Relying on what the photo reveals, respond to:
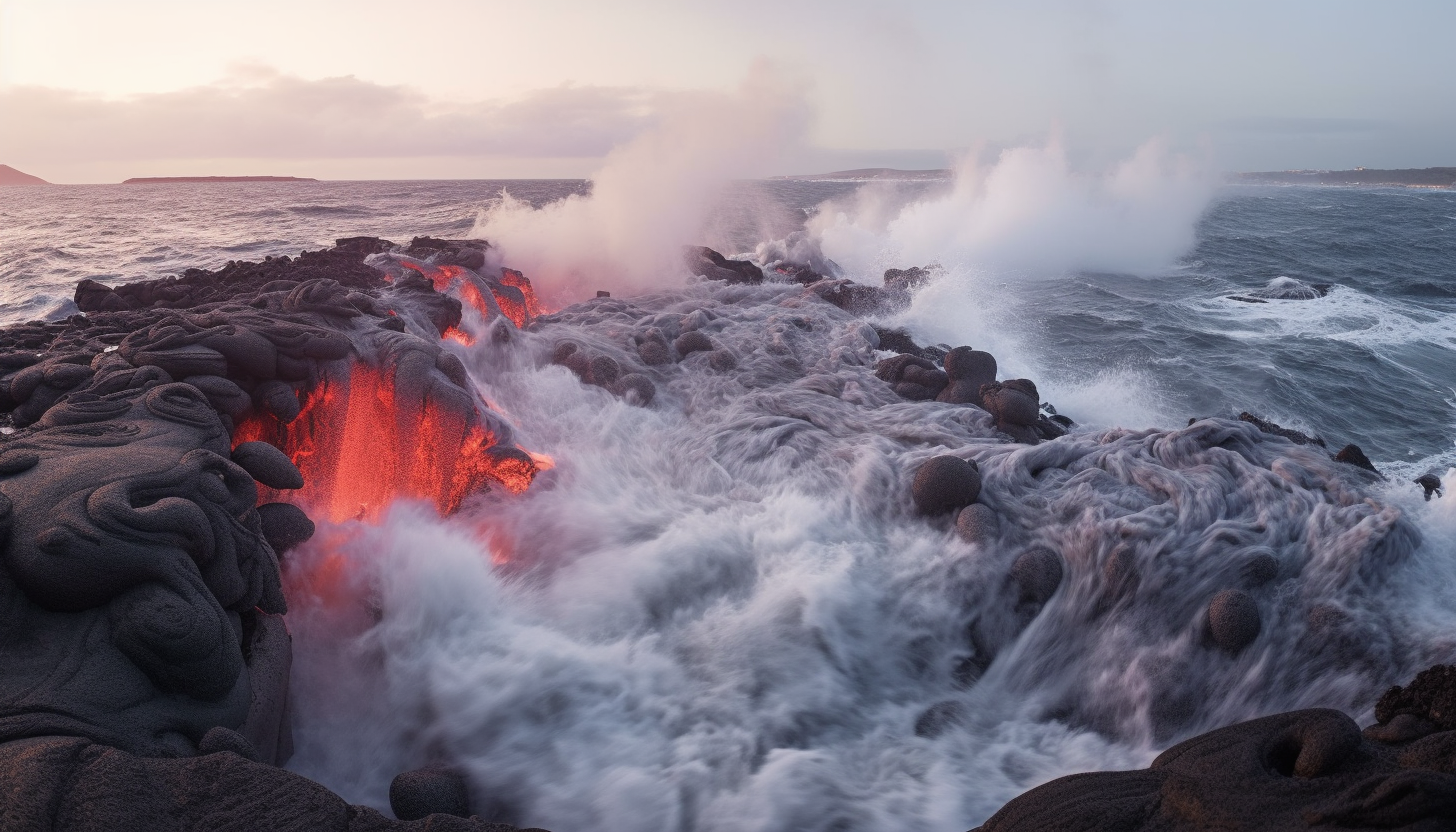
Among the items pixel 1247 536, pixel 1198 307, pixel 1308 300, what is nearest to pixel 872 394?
pixel 1247 536

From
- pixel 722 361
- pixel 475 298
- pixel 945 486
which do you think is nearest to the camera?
pixel 945 486

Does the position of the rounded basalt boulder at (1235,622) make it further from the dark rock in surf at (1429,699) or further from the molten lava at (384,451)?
the molten lava at (384,451)

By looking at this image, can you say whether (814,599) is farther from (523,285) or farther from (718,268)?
(718,268)

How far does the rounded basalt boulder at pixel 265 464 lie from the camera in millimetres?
5090

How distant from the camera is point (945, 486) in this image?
6.16 metres

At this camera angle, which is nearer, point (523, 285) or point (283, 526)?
point (283, 526)

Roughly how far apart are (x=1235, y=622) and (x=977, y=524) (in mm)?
1829

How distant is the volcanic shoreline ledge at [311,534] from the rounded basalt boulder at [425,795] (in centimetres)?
1

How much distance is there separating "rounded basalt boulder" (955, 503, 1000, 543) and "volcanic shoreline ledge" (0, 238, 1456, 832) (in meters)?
0.02

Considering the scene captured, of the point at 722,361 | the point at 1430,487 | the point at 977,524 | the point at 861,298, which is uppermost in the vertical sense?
the point at 861,298

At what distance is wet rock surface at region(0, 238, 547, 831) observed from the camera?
8.55 feet

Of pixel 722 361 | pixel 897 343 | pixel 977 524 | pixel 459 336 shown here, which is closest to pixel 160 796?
pixel 977 524

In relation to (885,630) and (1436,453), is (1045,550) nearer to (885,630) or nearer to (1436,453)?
(885,630)

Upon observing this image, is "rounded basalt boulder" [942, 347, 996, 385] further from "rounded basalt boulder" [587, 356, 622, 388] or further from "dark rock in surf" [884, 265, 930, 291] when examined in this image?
"dark rock in surf" [884, 265, 930, 291]
